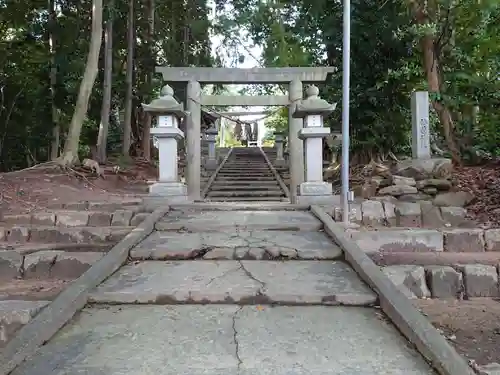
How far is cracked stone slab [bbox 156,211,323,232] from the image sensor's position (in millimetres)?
5625

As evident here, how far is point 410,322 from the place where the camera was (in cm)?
281

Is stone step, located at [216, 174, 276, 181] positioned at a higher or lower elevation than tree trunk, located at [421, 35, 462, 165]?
lower

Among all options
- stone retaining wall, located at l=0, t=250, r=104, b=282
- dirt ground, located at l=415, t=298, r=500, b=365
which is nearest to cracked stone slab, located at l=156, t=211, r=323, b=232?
stone retaining wall, located at l=0, t=250, r=104, b=282

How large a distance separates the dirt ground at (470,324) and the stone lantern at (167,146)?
4468 millimetres

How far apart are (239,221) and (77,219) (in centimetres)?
249

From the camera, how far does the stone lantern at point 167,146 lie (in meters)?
7.24

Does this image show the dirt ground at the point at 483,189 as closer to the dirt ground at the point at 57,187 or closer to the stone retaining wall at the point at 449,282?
the stone retaining wall at the point at 449,282

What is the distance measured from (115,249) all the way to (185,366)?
2261 millimetres

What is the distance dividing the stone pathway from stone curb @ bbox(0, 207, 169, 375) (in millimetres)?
60

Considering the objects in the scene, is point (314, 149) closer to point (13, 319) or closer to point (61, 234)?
point (61, 234)

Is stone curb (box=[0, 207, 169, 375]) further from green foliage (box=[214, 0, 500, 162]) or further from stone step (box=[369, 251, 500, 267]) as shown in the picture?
green foliage (box=[214, 0, 500, 162])

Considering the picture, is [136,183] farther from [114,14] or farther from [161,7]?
[161,7]

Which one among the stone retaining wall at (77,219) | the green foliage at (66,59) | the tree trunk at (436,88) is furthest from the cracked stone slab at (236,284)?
the green foliage at (66,59)

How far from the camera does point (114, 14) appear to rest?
489 inches
